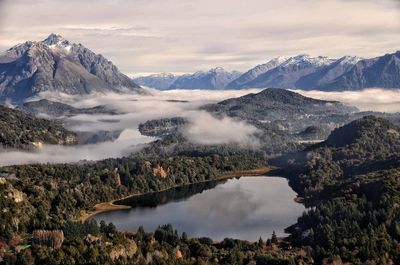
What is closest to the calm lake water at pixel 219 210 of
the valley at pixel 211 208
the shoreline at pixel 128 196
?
the valley at pixel 211 208

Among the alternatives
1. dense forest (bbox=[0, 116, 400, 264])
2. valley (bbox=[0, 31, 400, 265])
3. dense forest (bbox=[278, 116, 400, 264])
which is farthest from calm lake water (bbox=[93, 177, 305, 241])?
dense forest (bbox=[278, 116, 400, 264])

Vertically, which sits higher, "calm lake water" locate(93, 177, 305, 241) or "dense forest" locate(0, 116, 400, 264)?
"dense forest" locate(0, 116, 400, 264)

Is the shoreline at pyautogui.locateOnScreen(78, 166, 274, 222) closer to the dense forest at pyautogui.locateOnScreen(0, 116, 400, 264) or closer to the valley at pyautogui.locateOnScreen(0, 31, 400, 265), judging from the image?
the valley at pyautogui.locateOnScreen(0, 31, 400, 265)

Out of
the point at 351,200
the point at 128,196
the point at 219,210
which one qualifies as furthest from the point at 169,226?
the point at 128,196

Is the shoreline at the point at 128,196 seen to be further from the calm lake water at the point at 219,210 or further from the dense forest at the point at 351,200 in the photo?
the dense forest at the point at 351,200

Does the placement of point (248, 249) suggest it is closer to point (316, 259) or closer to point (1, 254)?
point (316, 259)

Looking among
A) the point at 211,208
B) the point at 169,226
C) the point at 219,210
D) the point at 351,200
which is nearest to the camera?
the point at 169,226

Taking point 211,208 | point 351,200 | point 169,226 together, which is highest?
point 351,200

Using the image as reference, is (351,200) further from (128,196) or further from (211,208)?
(128,196)
